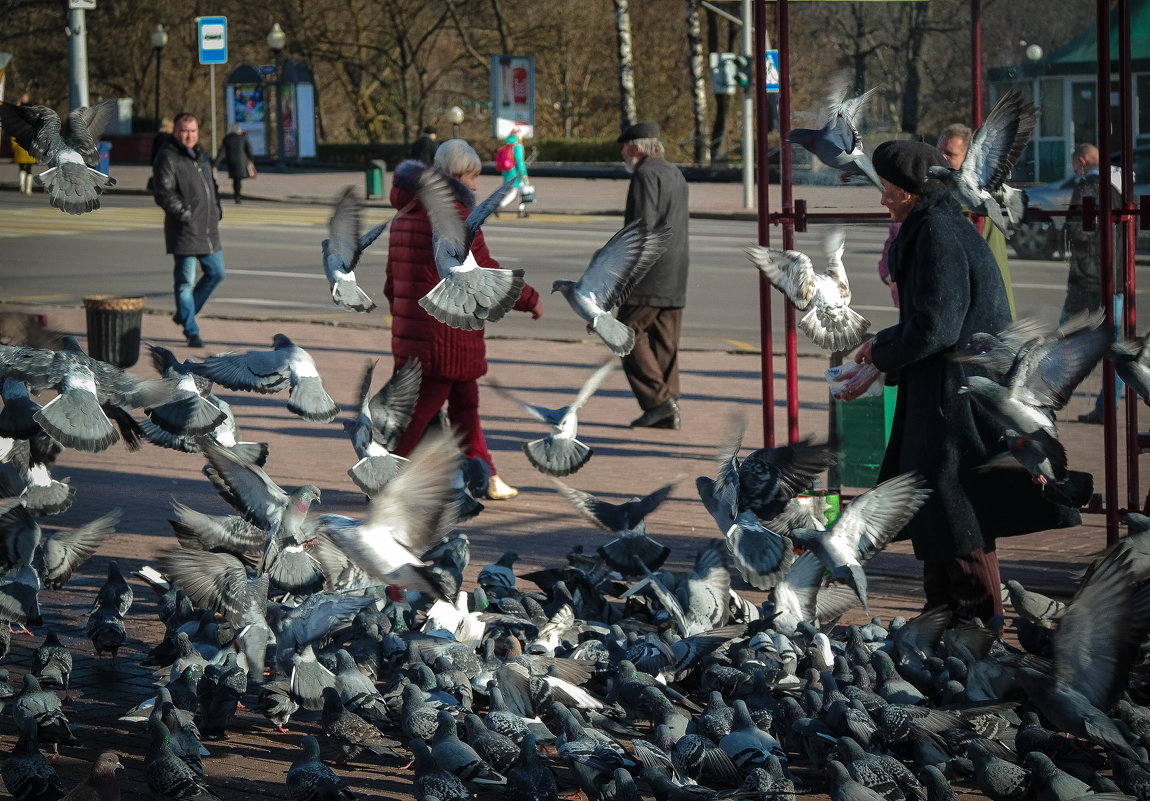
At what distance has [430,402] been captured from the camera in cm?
786

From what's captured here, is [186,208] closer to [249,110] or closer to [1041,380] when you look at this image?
[1041,380]

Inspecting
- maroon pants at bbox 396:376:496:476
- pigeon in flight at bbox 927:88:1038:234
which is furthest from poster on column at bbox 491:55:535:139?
pigeon in flight at bbox 927:88:1038:234

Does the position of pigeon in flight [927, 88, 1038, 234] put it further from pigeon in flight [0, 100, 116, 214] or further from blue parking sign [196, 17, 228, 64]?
blue parking sign [196, 17, 228, 64]

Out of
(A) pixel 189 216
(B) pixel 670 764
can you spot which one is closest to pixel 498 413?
(A) pixel 189 216

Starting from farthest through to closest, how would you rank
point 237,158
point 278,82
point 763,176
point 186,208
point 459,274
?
point 278,82 → point 237,158 → point 186,208 → point 763,176 → point 459,274

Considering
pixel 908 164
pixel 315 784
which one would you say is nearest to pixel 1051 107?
pixel 908 164

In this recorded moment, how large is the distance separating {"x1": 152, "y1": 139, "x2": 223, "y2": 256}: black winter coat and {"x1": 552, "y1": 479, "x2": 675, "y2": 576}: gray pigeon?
792 cm

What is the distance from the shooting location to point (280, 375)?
6207 mm

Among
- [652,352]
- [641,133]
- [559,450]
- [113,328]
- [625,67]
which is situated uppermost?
[625,67]

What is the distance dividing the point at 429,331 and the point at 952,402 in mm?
3462

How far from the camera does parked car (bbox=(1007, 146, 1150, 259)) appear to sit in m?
6.69

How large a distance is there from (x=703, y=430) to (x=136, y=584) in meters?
4.83

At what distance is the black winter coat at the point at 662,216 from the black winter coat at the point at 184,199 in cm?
495

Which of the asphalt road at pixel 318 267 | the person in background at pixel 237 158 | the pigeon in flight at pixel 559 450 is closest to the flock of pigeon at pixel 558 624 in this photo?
the pigeon in flight at pixel 559 450
